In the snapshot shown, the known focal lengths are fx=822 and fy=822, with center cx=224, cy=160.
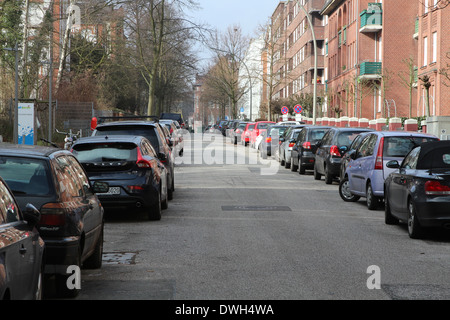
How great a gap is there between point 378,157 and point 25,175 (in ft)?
32.7

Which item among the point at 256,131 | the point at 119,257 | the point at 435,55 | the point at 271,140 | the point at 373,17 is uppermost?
the point at 373,17

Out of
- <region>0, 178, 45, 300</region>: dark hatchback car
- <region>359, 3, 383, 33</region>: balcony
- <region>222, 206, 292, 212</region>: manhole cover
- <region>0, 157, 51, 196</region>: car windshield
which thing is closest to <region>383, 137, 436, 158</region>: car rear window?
<region>222, 206, 292, 212</region>: manhole cover

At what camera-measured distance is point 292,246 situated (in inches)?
438

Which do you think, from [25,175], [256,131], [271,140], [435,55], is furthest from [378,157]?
[256,131]

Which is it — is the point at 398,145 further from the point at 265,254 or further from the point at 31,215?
the point at 31,215

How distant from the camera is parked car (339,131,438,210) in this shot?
53.6 feet

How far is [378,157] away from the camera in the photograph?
16.4 metres

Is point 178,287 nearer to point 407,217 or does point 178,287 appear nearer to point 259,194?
point 407,217

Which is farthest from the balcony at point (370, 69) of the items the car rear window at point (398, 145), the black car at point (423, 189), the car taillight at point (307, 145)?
the black car at point (423, 189)

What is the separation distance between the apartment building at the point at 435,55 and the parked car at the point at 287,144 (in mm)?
9166

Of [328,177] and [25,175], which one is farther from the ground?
[25,175]

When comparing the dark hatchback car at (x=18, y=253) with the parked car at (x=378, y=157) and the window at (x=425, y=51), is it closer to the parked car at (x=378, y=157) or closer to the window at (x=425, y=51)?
the parked car at (x=378, y=157)
